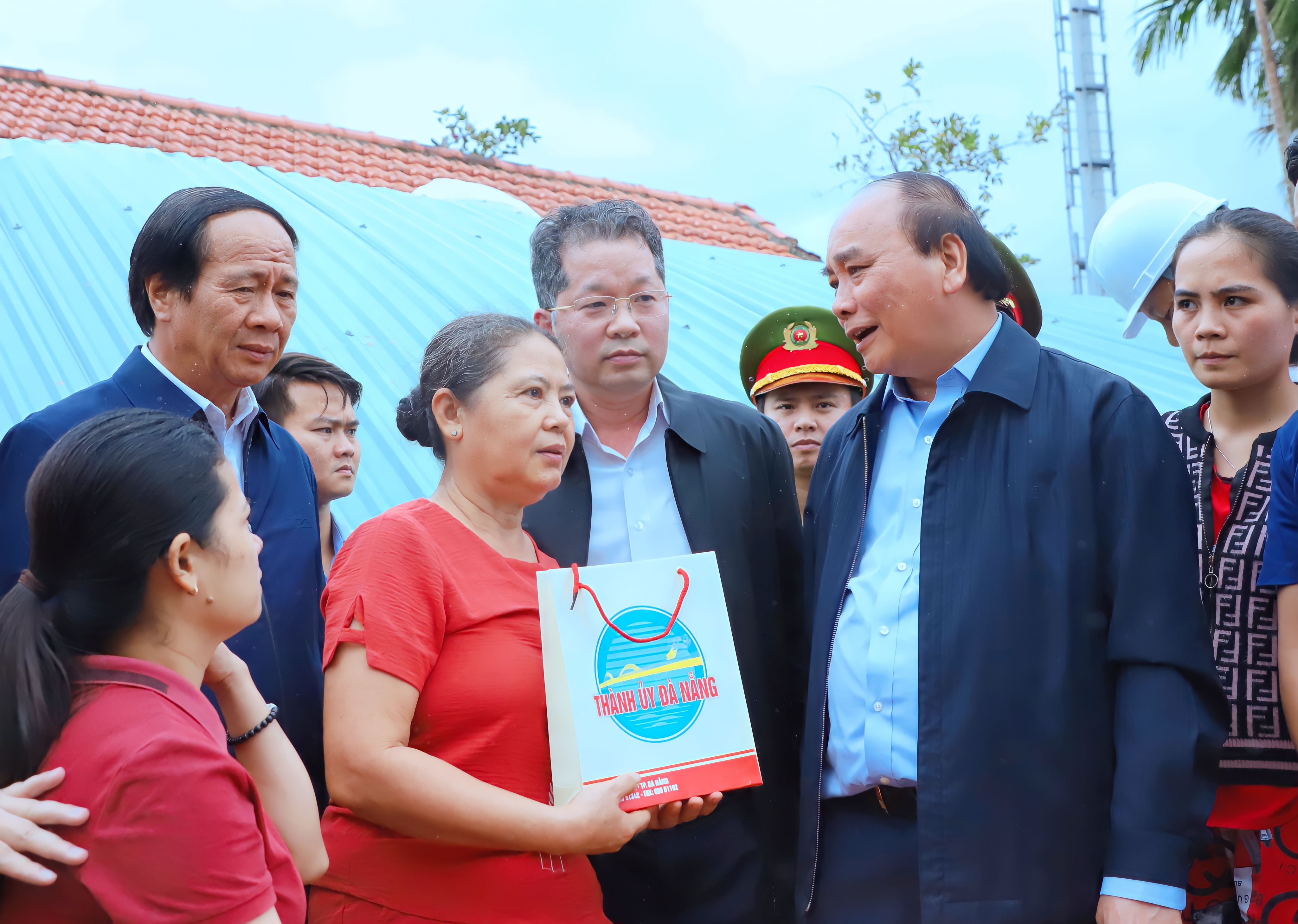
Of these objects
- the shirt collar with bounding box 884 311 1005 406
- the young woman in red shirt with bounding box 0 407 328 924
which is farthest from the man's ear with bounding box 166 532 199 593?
the shirt collar with bounding box 884 311 1005 406

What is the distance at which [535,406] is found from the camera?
235cm

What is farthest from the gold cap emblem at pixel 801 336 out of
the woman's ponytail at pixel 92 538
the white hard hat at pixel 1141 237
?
the woman's ponytail at pixel 92 538

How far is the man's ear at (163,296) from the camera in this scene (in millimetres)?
2627

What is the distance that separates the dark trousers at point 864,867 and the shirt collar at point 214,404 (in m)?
1.73

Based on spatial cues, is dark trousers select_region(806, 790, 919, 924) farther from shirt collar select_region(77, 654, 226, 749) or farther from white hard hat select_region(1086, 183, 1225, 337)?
white hard hat select_region(1086, 183, 1225, 337)

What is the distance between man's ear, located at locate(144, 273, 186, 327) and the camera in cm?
263

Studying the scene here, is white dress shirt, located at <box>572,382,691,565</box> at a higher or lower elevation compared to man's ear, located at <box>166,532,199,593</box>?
higher

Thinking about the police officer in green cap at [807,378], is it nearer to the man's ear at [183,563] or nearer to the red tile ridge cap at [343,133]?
the man's ear at [183,563]

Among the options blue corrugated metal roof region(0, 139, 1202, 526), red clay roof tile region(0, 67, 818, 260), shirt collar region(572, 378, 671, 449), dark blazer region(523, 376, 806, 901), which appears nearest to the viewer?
dark blazer region(523, 376, 806, 901)

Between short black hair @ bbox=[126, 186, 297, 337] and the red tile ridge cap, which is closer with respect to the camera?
short black hair @ bbox=[126, 186, 297, 337]

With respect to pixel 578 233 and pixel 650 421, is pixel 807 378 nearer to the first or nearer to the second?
pixel 650 421

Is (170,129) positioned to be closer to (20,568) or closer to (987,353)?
(20,568)

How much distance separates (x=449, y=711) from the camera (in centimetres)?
209

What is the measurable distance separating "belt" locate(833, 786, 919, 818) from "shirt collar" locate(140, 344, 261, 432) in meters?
1.77
